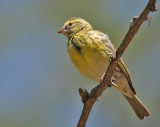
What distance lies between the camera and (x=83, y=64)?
469 cm

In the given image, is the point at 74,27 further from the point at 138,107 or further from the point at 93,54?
the point at 138,107

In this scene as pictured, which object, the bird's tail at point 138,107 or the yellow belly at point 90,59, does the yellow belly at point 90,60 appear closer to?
the yellow belly at point 90,59

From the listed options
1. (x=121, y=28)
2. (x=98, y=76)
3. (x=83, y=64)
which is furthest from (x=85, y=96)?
(x=121, y=28)

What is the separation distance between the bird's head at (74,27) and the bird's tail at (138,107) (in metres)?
1.33

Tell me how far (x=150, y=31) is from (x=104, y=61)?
199cm

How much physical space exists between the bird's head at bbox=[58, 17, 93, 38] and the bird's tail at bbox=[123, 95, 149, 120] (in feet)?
4.38

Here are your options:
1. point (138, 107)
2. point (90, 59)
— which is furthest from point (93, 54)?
point (138, 107)

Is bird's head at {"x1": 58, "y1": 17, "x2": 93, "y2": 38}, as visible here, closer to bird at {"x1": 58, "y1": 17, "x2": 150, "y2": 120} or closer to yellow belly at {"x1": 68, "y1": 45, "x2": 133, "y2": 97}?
bird at {"x1": 58, "y1": 17, "x2": 150, "y2": 120}

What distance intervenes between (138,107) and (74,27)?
162 cm

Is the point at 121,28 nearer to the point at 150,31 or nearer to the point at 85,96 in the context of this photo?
the point at 150,31

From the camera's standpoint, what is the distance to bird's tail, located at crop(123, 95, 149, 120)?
18.2 ft

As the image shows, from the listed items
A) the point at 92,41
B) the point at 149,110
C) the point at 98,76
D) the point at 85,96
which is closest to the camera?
the point at 85,96

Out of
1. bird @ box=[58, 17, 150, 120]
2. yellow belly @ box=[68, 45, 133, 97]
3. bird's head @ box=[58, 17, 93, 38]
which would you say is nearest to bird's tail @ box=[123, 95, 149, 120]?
bird @ box=[58, 17, 150, 120]

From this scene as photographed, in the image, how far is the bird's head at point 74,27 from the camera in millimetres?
5444
